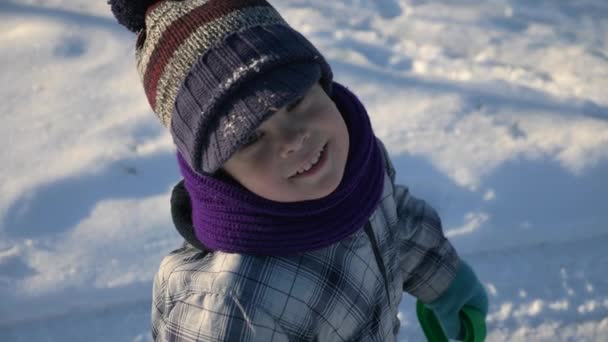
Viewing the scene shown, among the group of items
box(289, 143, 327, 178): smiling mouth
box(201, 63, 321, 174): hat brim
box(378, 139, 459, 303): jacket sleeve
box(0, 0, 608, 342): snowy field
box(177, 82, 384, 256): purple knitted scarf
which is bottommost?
box(0, 0, 608, 342): snowy field

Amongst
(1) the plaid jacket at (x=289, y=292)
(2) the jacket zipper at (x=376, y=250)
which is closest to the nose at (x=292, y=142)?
(1) the plaid jacket at (x=289, y=292)

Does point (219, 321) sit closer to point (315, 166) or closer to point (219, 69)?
point (315, 166)

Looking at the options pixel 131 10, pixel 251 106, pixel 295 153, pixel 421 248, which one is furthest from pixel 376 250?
pixel 131 10

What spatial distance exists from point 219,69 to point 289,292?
1.58 ft

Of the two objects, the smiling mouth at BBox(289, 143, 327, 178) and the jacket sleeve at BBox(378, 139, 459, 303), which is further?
the jacket sleeve at BBox(378, 139, 459, 303)

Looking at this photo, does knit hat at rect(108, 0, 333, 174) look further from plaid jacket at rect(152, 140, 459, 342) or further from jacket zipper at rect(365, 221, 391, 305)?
jacket zipper at rect(365, 221, 391, 305)

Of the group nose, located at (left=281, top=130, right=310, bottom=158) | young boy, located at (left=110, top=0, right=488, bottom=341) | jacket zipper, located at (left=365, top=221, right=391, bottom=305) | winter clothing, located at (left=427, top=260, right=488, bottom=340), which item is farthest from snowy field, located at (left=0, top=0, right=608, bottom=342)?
nose, located at (left=281, top=130, right=310, bottom=158)

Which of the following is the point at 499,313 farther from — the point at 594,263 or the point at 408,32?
the point at 408,32

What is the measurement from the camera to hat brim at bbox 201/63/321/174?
1.04 metres

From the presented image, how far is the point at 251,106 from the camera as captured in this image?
1039 millimetres

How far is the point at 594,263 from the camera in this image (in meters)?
2.34

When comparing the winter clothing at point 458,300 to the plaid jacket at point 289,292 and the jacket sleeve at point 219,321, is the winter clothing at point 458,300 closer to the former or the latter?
the plaid jacket at point 289,292

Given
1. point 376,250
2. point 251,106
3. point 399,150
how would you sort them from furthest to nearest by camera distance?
point 399,150 < point 376,250 < point 251,106

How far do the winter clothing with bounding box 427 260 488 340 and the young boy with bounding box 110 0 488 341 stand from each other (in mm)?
A: 358
